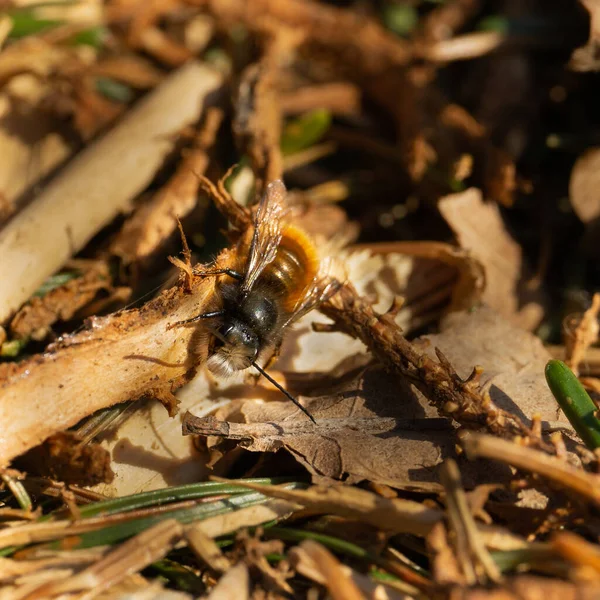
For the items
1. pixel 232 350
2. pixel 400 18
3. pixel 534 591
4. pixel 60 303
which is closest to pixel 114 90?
pixel 60 303

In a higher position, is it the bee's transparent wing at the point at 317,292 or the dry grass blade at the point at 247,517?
the bee's transparent wing at the point at 317,292

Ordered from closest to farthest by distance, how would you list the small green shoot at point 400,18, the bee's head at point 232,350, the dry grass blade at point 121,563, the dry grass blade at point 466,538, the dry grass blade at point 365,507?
1. the dry grass blade at point 466,538
2. the dry grass blade at point 121,563
3. the dry grass blade at point 365,507
4. the bee's head at point 232,350
5. the small green shoot at point 400,18

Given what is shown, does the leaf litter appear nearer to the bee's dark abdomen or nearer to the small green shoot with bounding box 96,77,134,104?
the small green shoot with bounding box 96,77,134,104

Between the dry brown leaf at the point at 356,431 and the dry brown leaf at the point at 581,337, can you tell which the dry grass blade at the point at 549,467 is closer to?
the dry brown leaf at the point at 356,431

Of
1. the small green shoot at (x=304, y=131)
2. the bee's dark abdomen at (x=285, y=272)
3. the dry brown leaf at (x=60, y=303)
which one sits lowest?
the bee's dark abdomen at (x=285, y=272)

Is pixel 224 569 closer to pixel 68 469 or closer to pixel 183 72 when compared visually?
Result: pixel 68 469

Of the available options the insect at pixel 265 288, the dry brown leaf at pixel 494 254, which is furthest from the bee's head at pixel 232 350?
the dry brown leaf at pixel 494 254

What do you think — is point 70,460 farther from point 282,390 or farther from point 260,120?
point 260,120
